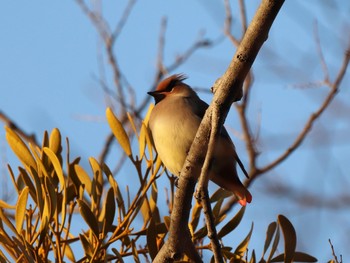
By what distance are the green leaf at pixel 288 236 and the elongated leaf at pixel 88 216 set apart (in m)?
0.62

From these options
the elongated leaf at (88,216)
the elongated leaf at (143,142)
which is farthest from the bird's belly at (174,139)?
the elongated leaf at (88,216)

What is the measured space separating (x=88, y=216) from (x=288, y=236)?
0.68m

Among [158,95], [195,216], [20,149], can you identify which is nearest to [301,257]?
[195,216]

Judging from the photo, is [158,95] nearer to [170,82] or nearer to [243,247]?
[170,82]

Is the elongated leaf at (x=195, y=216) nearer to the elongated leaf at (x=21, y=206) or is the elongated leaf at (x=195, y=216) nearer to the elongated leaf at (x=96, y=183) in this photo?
the elongated leaf at (x=96, y=183)

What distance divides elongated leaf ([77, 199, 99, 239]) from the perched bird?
22.8 inches

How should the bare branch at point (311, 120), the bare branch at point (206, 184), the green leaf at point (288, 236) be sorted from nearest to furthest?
the bare branch at point (206, 184) → the green leaf at point (288, 236) → the bare branch at point (311, 120)

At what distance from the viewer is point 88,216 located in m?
2.49

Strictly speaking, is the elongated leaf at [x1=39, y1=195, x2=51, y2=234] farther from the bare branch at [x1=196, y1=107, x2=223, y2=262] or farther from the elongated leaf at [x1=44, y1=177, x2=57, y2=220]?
the bare branch at [x1=196, y1=107, x2=223, y2=262]

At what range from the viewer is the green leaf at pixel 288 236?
99.7 inches

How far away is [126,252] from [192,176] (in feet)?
1.53

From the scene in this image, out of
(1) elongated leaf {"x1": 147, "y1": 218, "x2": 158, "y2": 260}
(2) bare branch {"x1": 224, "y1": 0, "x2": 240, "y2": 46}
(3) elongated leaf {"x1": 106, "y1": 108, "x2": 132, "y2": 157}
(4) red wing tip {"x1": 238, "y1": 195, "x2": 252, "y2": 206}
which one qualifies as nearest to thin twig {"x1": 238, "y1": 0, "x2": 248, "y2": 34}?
(2) bare branch {"x1": 224, "y1": 0, "x2": 240, "y2": 46}

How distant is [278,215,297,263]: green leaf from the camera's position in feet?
8.30

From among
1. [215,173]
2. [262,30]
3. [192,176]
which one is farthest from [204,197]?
[215,173]
